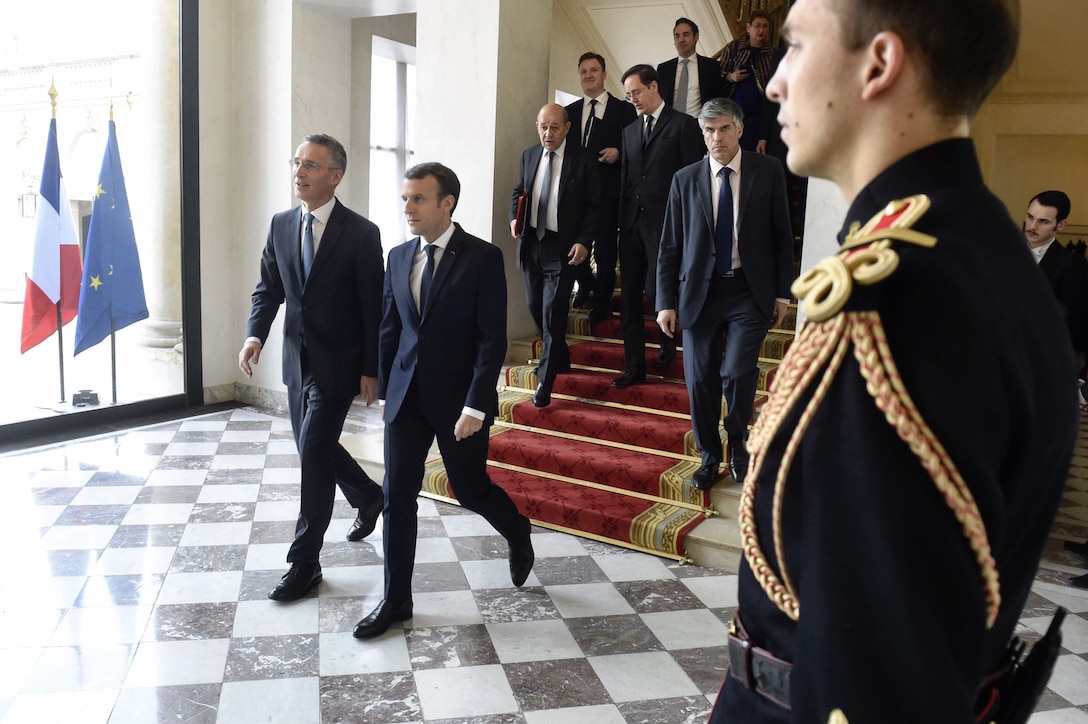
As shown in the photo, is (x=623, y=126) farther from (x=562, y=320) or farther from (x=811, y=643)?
(x=811, y=643)

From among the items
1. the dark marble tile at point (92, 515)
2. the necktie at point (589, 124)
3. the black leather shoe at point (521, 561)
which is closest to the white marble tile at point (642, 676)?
the black leather shoe at point (521, 561)

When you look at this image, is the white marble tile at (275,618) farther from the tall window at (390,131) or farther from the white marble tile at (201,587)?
the tall window at (390,131)

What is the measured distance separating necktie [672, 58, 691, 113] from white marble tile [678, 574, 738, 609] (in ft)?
12.4

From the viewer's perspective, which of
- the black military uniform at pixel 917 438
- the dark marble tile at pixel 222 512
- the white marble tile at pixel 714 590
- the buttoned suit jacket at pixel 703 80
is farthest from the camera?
the buttoned suit jacket at pixel 703 80

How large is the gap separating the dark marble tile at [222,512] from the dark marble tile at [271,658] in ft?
4.62

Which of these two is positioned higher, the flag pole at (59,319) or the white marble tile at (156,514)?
the flag pole at (59,319)

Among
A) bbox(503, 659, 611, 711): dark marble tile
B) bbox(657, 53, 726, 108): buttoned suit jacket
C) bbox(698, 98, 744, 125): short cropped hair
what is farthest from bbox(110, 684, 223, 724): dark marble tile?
bbox(657, 53, 726, 108): buttoned suit jacket

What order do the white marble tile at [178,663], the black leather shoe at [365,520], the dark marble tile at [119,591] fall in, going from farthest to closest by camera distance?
the black leather shoe at [365,520]
the dark marble tile at [119,591]
the white marble tile at [178,663]

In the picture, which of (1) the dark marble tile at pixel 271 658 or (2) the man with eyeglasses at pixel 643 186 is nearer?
(1) the dark marble tile at pixel 271 658

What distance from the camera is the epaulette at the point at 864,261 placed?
0.77m

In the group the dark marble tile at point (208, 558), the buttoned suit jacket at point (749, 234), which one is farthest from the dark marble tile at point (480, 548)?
the buttoned suit jacket at point (749, 234)

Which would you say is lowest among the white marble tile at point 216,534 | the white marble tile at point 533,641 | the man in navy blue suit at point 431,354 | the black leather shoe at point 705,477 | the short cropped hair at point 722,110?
the white marble tile at point 533,641

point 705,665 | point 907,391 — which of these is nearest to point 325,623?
point 705,665

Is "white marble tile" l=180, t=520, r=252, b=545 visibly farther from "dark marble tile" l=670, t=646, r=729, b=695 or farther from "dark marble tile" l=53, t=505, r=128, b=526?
"dark marble tile" l=670, t=646, r=729, b=695
